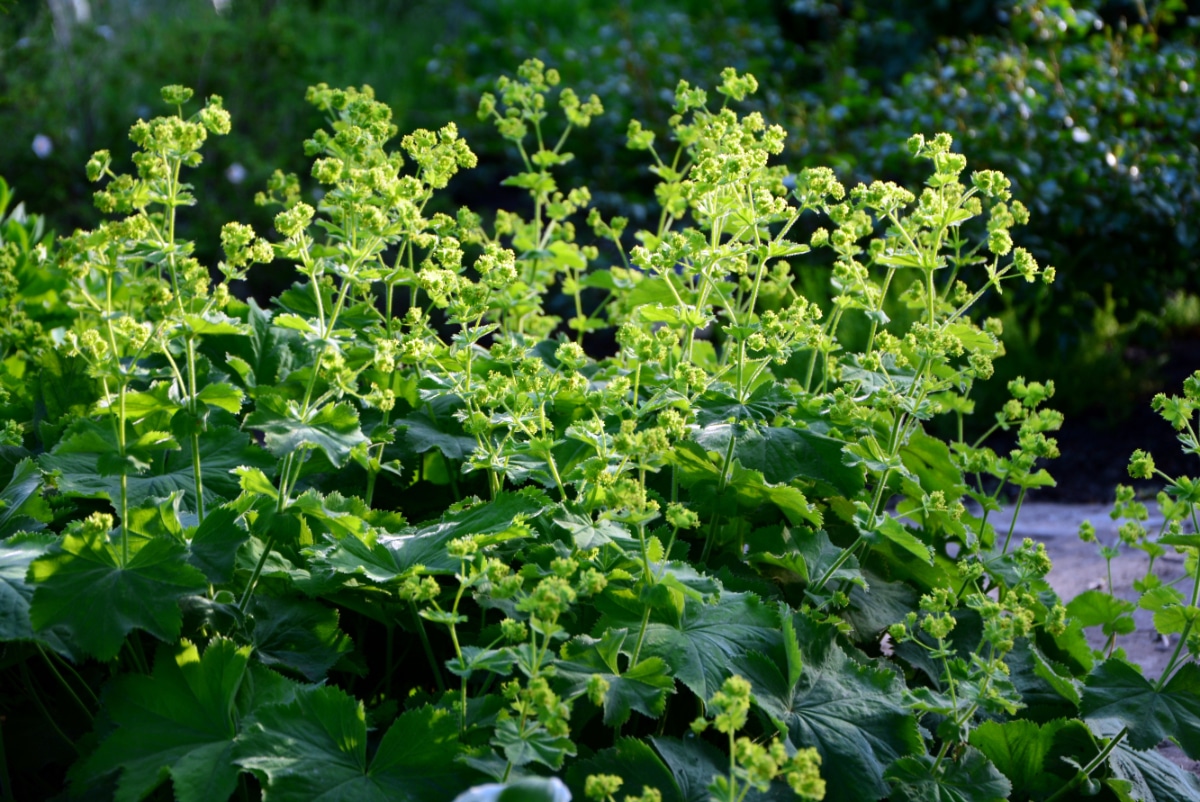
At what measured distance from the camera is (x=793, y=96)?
7.84m

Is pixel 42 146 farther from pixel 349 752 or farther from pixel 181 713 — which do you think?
pixel 349 752

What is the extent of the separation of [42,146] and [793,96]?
491 centimetres

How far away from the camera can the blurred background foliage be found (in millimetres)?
5203

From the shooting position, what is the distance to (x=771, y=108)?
704cm

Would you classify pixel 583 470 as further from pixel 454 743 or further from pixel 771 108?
pixel 771 108

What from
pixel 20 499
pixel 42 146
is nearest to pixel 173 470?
pixel 20 499

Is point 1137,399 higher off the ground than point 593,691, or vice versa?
point 593,691

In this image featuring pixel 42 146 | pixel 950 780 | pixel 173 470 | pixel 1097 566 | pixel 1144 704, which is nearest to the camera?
pixel 950 780

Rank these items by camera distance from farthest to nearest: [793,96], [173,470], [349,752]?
[793,96]
[173,470]
[349,752]

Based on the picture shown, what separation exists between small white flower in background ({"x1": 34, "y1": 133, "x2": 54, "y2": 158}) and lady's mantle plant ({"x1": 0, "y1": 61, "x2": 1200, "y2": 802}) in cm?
587

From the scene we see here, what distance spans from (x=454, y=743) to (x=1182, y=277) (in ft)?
16.7

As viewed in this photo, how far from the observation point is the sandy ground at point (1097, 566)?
2.97 meters

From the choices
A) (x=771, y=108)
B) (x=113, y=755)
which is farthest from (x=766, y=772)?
(x=771, y=108)

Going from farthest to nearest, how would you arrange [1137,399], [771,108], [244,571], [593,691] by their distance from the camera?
[771,108]
[1137,399]
[244,571]
[593,691]
